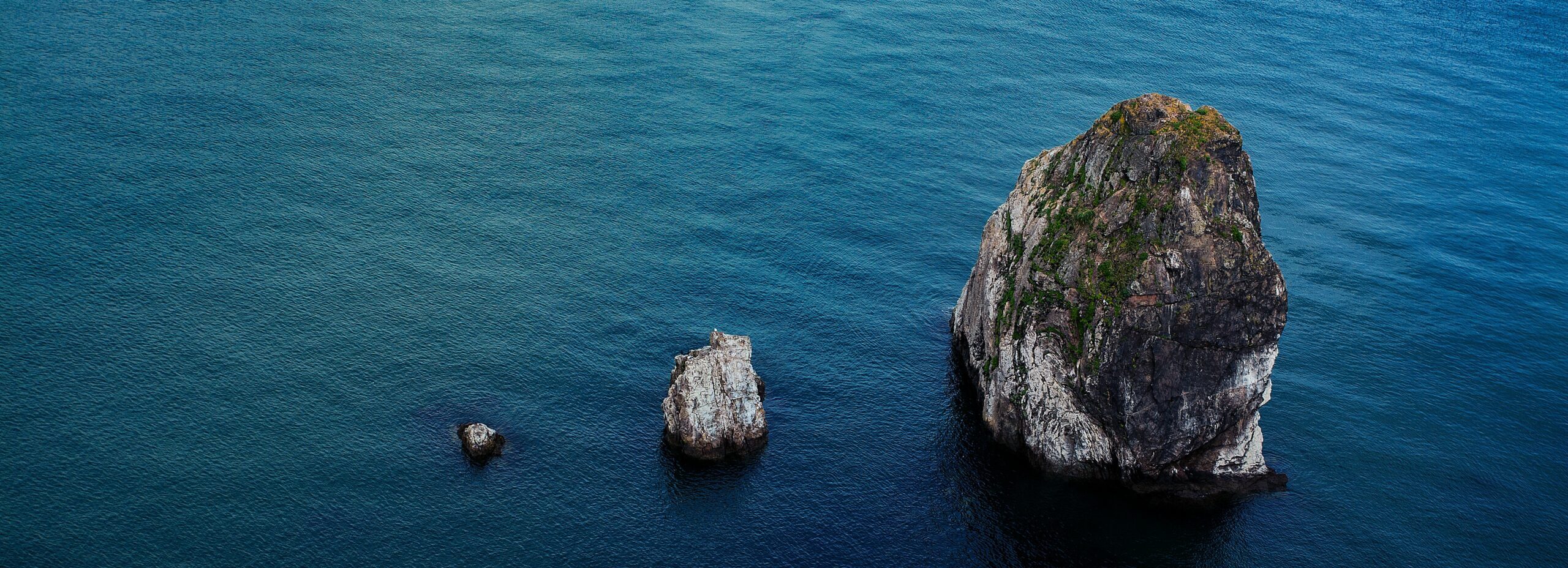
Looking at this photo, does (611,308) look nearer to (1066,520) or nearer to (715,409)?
(715,409)

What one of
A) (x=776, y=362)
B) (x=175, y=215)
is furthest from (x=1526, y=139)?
(x=175, y=215)

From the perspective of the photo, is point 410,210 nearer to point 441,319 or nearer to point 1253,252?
point 441,319

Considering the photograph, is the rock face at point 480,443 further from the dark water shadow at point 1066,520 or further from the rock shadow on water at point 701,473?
the dark water shadow at point 1066,520

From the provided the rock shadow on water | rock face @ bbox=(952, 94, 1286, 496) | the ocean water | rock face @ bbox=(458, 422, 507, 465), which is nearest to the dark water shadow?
the ocean water

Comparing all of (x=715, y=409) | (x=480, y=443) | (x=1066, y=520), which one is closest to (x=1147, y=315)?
(x=1066, y=520)

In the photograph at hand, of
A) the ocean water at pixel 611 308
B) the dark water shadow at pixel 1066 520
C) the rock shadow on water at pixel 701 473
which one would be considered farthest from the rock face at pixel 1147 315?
the rock shadow on water at pixel 701 473

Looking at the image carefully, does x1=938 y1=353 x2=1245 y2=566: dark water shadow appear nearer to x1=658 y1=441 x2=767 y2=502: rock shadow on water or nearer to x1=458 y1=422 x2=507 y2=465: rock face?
x1=658 y1=441 x2=767 y2=502: rock shadow on water
